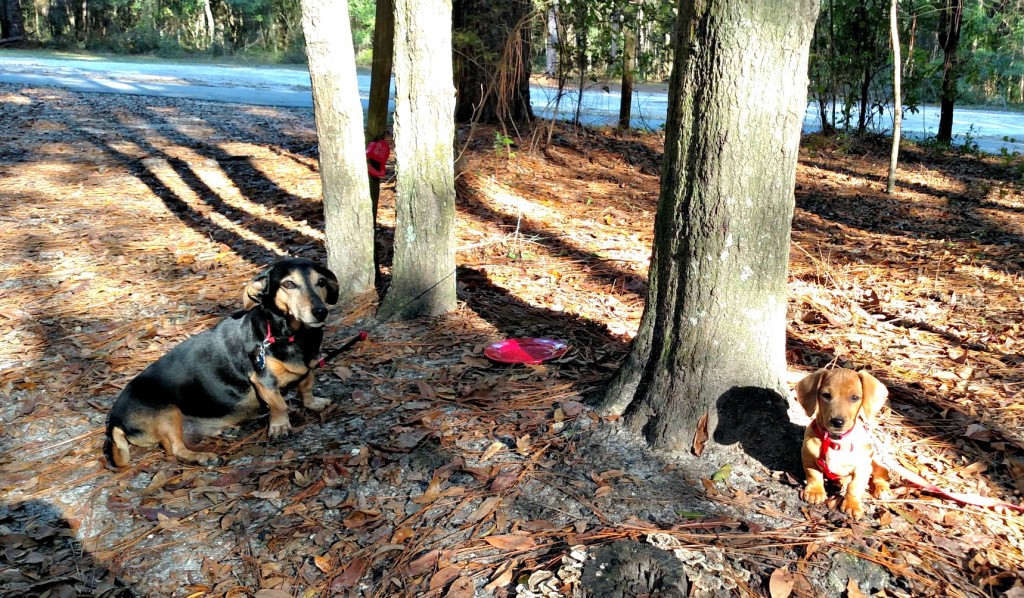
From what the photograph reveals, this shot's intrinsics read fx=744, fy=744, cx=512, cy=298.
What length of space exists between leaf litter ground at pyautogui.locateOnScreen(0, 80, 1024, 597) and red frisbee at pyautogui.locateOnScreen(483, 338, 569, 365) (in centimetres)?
9

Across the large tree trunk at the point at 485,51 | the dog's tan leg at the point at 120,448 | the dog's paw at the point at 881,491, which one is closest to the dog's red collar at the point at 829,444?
the dog's paw at the point at 881,491

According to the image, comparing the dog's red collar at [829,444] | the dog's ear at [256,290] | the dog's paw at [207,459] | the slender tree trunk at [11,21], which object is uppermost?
the slender tree trunk at [11,21]

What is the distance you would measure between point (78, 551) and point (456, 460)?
6.19 feet

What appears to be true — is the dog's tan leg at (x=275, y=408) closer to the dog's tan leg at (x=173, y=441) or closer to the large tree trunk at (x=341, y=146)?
the dog's tan leg at (x=173, y=441)

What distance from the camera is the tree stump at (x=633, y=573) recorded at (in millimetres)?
2879

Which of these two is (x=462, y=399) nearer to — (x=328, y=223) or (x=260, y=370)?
(x=260, y=370)

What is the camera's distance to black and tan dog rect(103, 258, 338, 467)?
14.2ft

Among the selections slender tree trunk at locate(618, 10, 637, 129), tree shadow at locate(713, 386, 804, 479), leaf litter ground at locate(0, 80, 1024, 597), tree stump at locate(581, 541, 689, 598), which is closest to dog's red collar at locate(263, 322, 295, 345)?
leaf litter ground at locate(0, 80, 1024, 597)

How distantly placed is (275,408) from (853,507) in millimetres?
3209

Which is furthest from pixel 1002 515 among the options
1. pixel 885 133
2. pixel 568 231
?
pixel 885 133

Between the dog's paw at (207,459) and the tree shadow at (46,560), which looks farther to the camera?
the dog's paw at (207,459)

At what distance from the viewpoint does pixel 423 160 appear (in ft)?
18.5

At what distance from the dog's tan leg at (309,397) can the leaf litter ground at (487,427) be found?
0.08 metres

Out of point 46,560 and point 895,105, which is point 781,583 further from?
point 895,105
